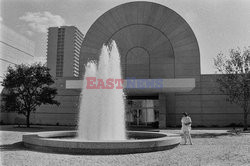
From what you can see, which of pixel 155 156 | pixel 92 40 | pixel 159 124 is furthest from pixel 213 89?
pixel 155 156

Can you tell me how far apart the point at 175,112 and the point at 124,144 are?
80.6 feet

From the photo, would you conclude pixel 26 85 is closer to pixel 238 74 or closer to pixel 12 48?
pixel 238 74

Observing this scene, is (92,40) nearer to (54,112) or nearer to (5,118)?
(54,112)

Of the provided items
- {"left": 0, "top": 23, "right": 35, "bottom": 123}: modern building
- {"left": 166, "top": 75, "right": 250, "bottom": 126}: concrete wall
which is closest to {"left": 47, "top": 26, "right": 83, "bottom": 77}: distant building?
{"left": 0, "top": 23, "right": 35, "bottom": 123}: modern building

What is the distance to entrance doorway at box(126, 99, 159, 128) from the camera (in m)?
31.7

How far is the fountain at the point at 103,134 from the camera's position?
386 inches

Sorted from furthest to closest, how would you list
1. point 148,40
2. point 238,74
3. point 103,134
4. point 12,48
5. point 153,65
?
point 12,48 < point 148,40 < point 153,65 < point 238,74 < point 103,134

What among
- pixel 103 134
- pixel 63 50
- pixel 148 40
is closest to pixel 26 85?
pixel 148 40

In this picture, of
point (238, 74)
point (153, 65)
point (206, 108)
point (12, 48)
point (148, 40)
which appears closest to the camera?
point (238, 74)

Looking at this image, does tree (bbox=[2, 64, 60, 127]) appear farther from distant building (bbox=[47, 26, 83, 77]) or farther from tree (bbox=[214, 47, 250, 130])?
distant building (bbox=[47, 26, 83, 77])

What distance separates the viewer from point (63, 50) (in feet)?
566

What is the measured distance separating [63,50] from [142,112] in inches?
5906

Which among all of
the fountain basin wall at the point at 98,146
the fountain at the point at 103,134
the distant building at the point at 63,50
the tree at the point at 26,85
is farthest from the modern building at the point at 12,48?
the fountain basin wall at the point at 98,146

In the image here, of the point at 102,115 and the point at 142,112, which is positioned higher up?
the point at 102,115
